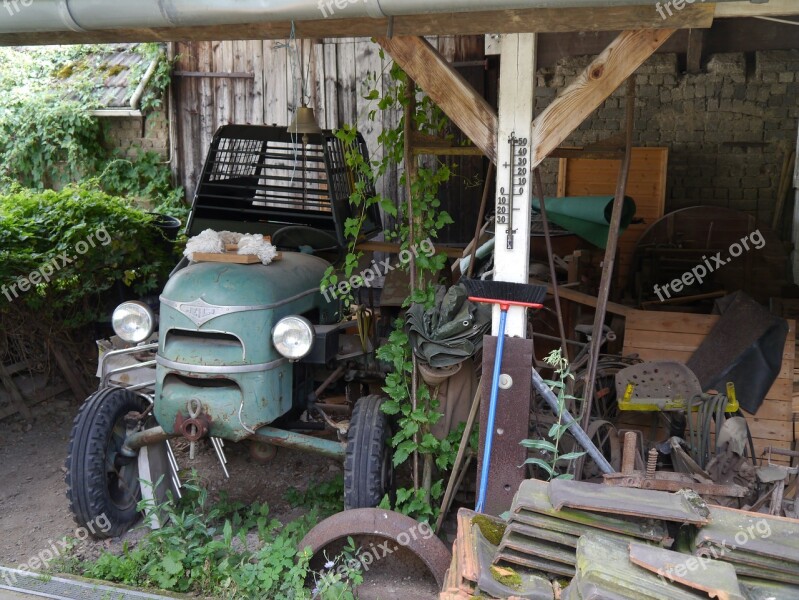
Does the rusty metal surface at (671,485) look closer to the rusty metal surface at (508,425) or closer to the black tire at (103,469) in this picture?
the rusty metal surface at (508,425)

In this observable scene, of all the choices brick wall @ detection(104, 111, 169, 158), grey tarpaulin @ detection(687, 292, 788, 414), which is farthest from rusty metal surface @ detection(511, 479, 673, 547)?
brick wall @ detection(104, 111, 169, 158)

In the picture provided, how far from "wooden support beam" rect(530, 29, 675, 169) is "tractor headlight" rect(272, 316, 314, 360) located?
60.0 inches

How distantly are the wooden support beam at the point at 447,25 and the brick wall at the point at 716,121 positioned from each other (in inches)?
209

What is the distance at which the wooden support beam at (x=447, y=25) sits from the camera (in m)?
3.11

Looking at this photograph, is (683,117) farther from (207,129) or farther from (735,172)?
(207,129)

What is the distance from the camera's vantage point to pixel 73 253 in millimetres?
5961

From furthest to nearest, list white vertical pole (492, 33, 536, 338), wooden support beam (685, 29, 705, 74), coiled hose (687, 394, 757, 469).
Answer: wooden support beam (685, 29, 705, 74) → coiled hose (687, 394, 757, 469) → white vertical pole (492, 33, 536, 338)

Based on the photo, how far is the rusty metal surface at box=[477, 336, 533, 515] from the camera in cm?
377

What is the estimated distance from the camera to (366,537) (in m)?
4.00

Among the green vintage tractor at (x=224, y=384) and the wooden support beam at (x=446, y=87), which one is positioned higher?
the wooden support beam at (x=446, y=87)

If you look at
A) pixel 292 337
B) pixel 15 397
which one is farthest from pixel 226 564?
pixel 15 397

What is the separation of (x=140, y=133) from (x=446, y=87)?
728cm

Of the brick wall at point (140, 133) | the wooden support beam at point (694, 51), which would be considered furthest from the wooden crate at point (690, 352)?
the brick wall at point (140, 133)

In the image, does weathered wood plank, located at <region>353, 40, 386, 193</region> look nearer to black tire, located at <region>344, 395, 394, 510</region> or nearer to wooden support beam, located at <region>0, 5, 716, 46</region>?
black tire, located at <region>344, 395, 394, 510</region>
